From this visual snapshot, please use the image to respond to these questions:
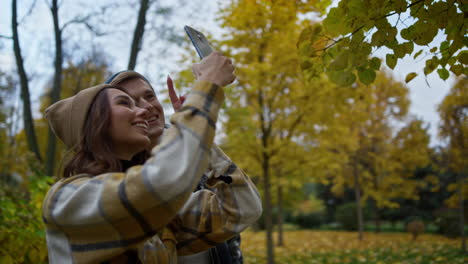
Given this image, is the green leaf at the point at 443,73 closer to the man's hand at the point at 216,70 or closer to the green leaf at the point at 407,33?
the green leaf at the point at 407,33

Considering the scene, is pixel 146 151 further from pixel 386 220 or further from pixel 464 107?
pixel 386 220

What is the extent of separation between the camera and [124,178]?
0.87m

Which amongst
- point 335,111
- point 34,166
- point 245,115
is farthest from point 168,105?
point 335,111

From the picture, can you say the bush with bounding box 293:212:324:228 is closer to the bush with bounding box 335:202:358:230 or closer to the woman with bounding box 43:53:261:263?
the bush with bounding box 335:202:358:230

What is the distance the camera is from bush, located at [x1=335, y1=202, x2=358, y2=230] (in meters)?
17.8

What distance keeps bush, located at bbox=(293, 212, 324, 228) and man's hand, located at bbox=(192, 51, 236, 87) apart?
21.3 m

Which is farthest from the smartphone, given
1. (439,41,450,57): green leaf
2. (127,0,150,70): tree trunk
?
(127,0,150,70): tree trunk

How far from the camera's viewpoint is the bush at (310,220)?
69.5 ft

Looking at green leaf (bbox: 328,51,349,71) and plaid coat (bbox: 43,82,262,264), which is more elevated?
green leaf (bbox: 328,51,349,71)

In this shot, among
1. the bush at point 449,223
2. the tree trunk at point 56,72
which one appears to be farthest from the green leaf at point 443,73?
the bush at point 449,223

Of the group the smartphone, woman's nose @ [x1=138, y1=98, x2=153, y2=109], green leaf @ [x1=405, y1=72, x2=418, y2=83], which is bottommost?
woman's nose @ [x1=138, y1=98, x2=153, y2=109]

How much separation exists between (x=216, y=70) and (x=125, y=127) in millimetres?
320

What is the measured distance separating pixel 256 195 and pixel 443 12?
1.28m

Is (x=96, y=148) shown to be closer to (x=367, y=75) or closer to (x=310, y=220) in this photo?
(x=367, y=75)
